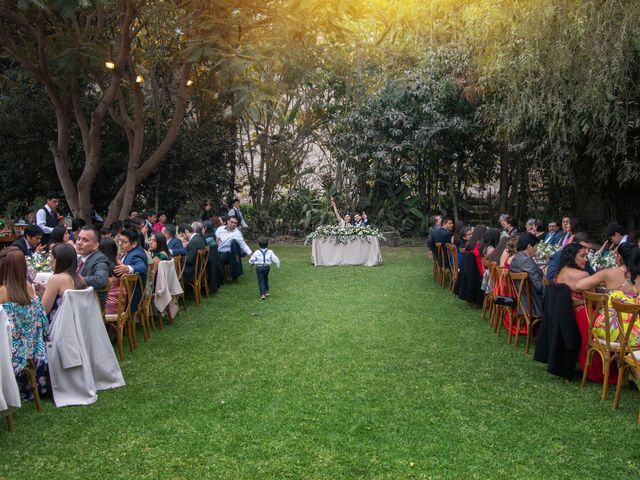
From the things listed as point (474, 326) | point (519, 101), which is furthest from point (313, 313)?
point (519, 101)

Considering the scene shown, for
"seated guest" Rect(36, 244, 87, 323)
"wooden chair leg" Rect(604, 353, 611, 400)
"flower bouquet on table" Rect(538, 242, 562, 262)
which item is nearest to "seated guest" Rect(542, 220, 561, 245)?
"flower bouquet on table" Rect(538, 242, 562, 262)

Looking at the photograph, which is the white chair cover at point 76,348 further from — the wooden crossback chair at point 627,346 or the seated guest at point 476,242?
the seated guest at point 476,242

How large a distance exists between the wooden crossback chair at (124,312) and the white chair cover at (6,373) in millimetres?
1690

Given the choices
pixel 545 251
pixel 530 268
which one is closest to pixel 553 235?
pixel 545 251

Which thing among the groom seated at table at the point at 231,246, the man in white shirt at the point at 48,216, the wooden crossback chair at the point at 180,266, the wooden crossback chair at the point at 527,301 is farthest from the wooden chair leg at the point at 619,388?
the man in white shirt at the point at 48,216

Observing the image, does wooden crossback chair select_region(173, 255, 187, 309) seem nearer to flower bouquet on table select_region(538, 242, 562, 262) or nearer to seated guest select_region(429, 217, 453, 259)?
seated guest select_region(429, 217, 453, 259)

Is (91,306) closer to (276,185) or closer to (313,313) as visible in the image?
(313,313)

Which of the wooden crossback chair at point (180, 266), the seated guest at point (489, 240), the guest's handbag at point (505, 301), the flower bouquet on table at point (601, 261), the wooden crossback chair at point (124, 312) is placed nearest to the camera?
the wooden crossback chair at point (124, 312)

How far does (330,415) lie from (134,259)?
309 cm

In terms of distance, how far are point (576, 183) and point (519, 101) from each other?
345cm

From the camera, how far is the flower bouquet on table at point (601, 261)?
7.07 metres

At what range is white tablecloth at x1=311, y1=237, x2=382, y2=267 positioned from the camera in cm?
1338

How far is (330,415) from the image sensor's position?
4.54m

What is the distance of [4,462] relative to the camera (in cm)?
379
